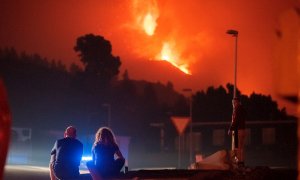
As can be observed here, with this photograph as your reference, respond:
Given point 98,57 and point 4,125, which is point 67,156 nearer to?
point 4,125

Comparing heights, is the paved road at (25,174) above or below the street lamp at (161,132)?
below

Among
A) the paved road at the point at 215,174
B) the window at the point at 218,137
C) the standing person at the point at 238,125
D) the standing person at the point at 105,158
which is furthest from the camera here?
the window at the point at 218,137

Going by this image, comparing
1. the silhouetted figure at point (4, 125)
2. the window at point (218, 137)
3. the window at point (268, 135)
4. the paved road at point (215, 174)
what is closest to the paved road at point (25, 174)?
the paved road at point (215, 174)

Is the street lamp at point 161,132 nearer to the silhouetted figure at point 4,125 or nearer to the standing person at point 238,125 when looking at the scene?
the standing person at point 238,125

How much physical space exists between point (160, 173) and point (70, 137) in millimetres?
4327

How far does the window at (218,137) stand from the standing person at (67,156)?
50924 millimetres

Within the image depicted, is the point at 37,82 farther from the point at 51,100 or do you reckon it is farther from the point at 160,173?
the point at 160,173

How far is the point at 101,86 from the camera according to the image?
233ft

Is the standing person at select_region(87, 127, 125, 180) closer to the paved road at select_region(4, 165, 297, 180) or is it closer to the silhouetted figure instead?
the paved road at select_region(4, 165, 297, 180)

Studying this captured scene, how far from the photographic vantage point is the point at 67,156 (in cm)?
786

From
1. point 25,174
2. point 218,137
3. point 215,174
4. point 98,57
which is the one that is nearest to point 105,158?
point 215,174

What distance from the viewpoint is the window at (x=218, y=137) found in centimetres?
5828

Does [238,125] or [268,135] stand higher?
[268,135]

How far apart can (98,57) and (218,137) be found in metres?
19.1
